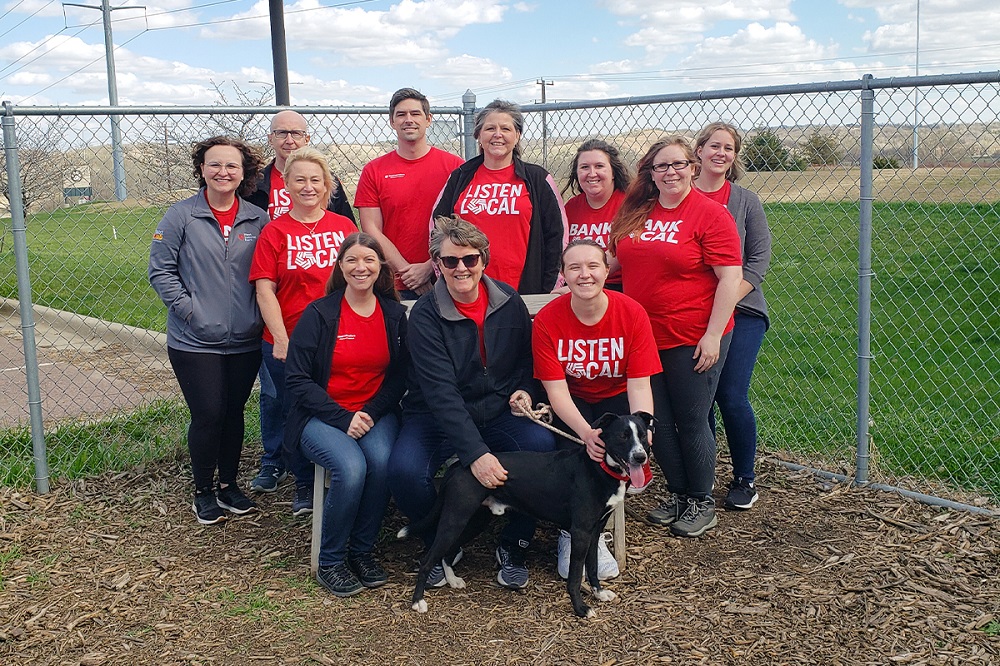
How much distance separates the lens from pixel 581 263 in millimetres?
3623

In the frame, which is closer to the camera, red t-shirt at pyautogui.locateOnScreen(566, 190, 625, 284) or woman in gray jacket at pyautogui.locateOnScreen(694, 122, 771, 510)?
woman in gray jacket at pyautogui.locateOnScreen(694, 122, 771, 510)

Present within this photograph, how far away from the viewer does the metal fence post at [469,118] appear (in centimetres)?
578

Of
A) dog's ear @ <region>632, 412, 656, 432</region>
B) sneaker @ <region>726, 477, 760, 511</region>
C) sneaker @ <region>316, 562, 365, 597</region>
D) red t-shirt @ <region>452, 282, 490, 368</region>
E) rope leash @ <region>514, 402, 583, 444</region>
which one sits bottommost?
sneaker @ <region>316, 562, 365, 597</region>

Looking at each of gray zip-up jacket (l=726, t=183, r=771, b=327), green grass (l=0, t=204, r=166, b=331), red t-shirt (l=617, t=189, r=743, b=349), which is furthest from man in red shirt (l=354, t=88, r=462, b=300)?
green grass (l=0, t=204, r=166, b=331)

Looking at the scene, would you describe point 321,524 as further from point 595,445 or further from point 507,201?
point 507,201

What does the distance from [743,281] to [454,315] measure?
1432 mm

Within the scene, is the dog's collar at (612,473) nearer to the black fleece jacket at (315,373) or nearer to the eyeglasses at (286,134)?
the black fleece jacket at (315,373)

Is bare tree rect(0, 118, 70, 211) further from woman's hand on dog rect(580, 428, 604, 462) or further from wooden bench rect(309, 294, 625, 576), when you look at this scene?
woman's hand on dog rect(580, 428, 604, 462)

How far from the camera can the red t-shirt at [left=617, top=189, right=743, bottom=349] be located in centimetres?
396

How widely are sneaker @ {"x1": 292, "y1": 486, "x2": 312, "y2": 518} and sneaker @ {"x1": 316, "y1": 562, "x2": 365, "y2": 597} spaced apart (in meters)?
0.76

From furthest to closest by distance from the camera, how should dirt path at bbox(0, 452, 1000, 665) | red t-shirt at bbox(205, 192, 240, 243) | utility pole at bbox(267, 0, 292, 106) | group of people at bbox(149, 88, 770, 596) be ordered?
1. utility pole at bbox(267, 0, 292, 106)
2. red t-shirt at bbox(205, 192, 240, 243)
3. group of people at bbox(149, 88, 770, 596)
4. dirt path at bbox(0, 452, 1000, 665)

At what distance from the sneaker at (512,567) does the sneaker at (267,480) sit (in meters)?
1.63

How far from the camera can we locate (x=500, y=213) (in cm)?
448

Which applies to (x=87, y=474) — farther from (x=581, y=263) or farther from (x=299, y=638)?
(x=581, y=263)
